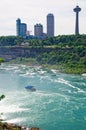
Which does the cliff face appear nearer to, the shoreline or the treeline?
the treeline

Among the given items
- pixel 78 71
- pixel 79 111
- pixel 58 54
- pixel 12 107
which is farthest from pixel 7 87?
pixel 58 54

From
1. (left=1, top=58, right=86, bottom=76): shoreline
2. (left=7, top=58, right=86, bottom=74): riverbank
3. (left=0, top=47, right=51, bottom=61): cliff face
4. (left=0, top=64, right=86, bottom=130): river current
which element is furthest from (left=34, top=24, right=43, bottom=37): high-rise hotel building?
(left=0, top=64, right=86, bottom=130): river current

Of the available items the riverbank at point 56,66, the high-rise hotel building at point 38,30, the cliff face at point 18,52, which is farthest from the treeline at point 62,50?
the high-rise hotel building at point 38,30

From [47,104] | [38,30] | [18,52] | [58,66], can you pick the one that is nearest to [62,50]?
[58,66]

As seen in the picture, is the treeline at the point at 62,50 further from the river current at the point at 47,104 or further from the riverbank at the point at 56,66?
the river current at the point at 47,104

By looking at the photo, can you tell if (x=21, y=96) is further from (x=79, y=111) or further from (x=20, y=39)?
(x=20, y=39)
